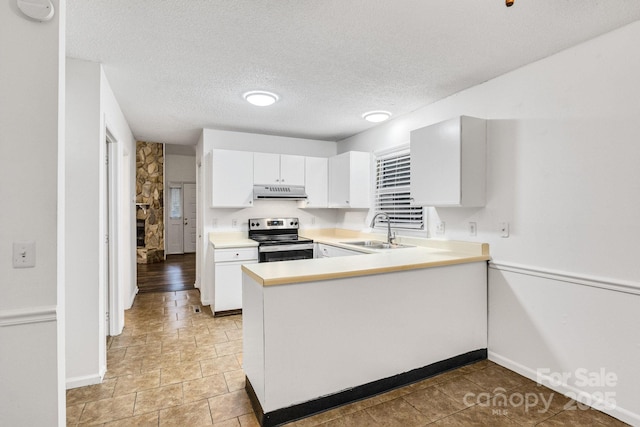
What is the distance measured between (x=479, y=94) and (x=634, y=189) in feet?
4.45

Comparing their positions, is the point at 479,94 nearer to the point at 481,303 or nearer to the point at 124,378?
the point at 481,303

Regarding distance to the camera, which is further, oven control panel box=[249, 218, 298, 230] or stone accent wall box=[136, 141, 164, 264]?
stone accent wall box=[136, 141, 164, 264]

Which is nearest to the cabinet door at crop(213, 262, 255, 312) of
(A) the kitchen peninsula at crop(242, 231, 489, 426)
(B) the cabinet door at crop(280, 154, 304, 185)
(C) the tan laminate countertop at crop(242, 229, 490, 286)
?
(B) the cabinet door at crop(280, 154, 304, 185)

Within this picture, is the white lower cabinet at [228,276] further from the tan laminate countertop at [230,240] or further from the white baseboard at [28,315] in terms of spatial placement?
the white baseboard at [28,315]

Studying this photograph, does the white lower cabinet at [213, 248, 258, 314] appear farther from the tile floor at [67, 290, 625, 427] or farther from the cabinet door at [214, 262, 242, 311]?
the tile floor at [67, 290, 625, 427]

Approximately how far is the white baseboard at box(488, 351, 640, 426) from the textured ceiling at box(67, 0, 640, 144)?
2314 mm

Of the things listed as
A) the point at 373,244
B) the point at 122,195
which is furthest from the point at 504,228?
the point at 122,195

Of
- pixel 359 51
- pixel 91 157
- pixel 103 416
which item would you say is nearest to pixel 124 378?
pixel 103 416

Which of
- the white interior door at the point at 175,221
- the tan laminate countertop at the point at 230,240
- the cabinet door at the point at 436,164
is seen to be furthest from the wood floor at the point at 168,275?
the cabinet door at the point at 436,164

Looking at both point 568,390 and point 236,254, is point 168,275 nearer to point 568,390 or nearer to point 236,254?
point 236,254

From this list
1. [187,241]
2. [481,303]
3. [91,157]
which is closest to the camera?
[91,157]

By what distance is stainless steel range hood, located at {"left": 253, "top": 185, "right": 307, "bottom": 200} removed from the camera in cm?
420

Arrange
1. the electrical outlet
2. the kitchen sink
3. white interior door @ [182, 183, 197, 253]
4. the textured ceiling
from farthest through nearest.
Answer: white interior door @ [182, 183, 197, 253] → the kitchen sink → the electrical outlet → the textured ceiling

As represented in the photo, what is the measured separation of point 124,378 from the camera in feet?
7.86
